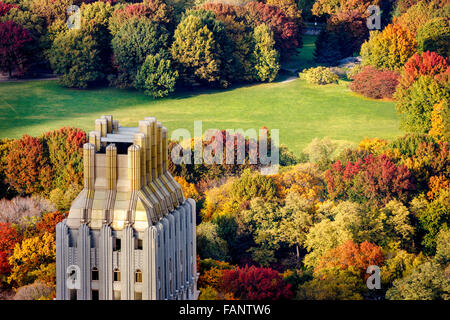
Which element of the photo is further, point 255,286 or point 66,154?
point 66,154

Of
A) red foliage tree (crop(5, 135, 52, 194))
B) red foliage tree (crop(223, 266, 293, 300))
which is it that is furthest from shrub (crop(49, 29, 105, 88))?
red foliage tree (crop(223, 266, 293, 300))

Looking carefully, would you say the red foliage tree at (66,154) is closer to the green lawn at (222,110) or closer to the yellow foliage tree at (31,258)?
the green lawn at (222,110)

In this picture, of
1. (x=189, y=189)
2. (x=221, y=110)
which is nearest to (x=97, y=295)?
(x=189, y=189)

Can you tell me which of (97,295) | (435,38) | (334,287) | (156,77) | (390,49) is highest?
(435,38)

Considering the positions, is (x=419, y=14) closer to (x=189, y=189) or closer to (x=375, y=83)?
(x=375, y=83)

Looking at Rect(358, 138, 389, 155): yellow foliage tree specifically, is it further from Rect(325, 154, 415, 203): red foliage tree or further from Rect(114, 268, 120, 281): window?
Rect(114, 268, 120, 281): window

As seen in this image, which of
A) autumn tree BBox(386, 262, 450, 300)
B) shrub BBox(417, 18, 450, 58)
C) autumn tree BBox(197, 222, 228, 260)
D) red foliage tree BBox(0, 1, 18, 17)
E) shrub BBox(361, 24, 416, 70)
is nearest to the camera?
autumn tree BBox(386, 262, 450, 300)
